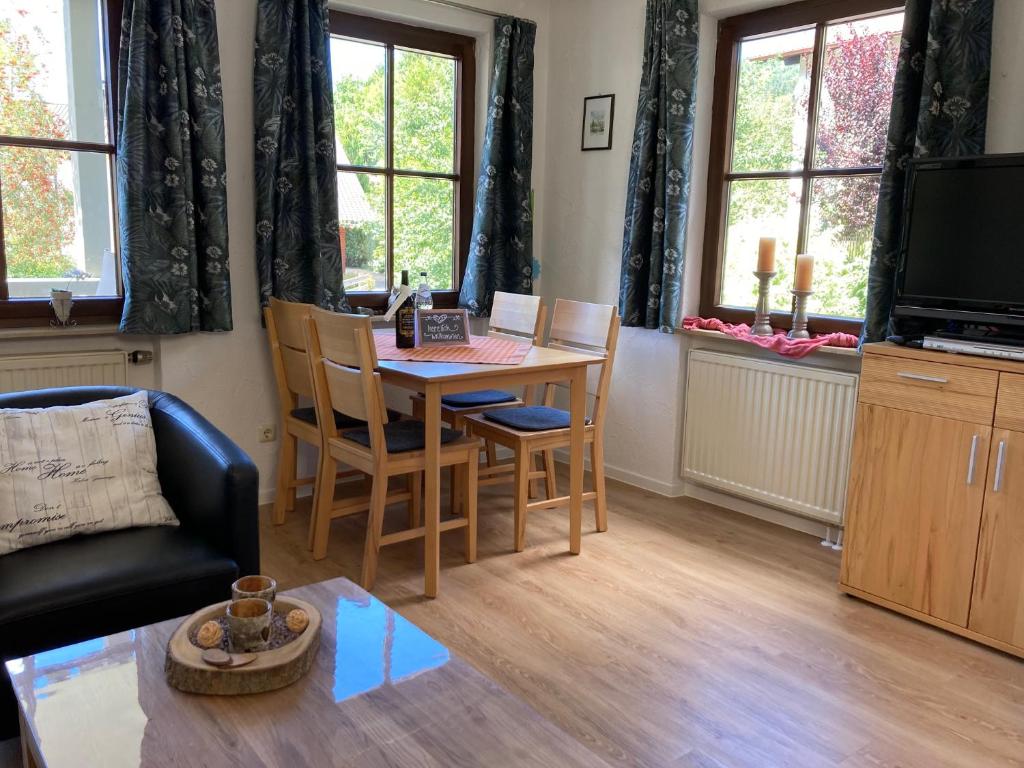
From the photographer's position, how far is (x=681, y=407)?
3.86 metres

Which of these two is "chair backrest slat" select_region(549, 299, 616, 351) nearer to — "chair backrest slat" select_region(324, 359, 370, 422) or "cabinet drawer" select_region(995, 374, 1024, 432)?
"chair backrest slat" select_region(324, 359, 370, 422)

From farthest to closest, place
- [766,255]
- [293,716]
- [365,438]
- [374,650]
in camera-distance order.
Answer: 1. [766,255]
2. [365,438]
3. [374,650]
4. [293,716]

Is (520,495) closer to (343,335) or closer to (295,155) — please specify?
(343,335)

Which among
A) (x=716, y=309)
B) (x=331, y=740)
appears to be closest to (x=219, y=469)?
(x=331, y=740)

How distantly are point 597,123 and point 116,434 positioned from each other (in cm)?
275

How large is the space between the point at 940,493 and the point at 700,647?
0.87 meters

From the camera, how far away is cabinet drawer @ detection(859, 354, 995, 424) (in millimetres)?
2436

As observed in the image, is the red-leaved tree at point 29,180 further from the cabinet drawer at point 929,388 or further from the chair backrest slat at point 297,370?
the cabinet drawer at point 929,388

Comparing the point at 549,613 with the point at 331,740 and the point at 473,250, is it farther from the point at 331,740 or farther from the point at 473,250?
the point at 473,250

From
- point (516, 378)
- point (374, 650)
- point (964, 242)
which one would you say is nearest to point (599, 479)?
point (516, 378)

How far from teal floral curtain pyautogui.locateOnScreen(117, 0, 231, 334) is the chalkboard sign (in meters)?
0.80

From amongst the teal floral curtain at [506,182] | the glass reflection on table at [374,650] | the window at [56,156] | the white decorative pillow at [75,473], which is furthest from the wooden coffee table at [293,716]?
the teal floral curtain at [506,182]

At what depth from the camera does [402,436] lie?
292 cm

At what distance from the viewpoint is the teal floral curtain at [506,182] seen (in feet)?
13.2
